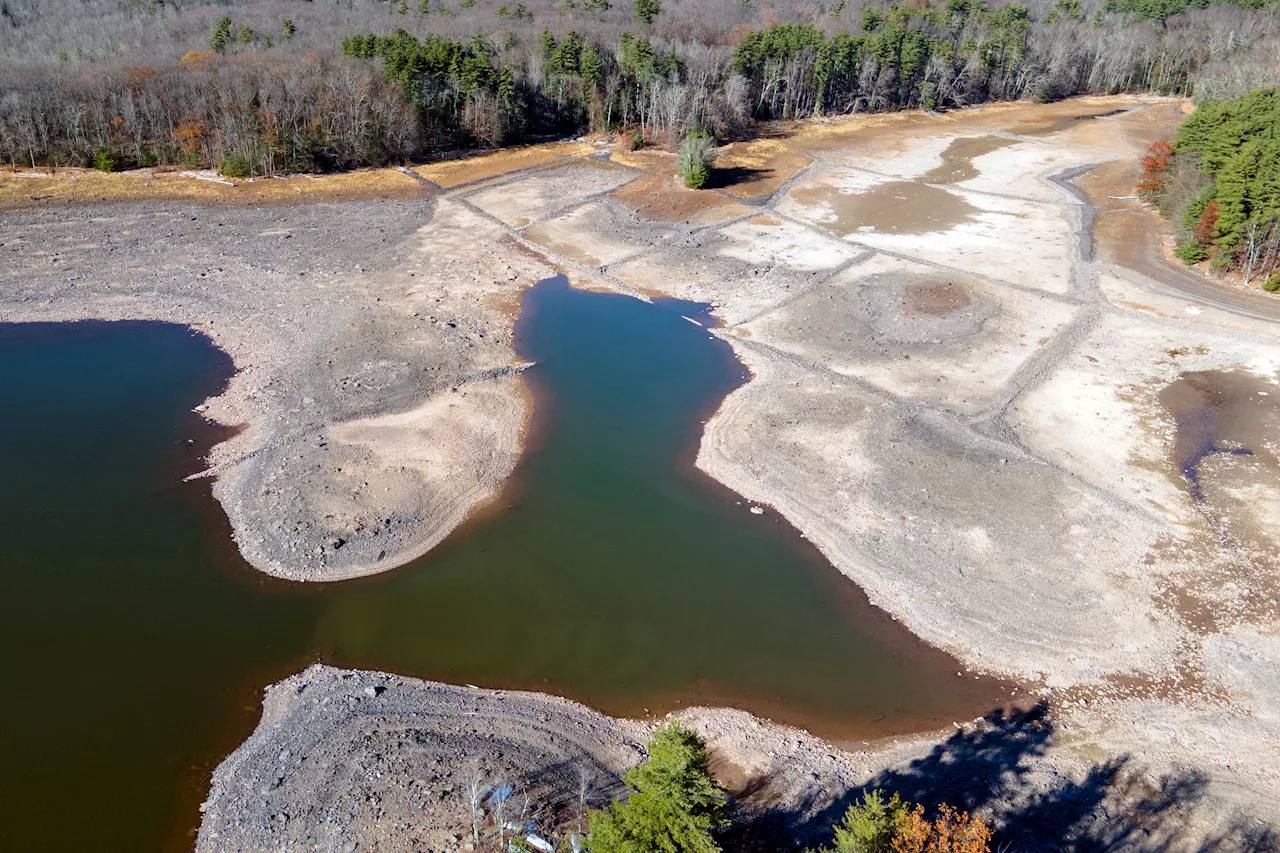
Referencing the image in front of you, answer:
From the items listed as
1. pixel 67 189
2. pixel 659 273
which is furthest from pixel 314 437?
pixel 67 189

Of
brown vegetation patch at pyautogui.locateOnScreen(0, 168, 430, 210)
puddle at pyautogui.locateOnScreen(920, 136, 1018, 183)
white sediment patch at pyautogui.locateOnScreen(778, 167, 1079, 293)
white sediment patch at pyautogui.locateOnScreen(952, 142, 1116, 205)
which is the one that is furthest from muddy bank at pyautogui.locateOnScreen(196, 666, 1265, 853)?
puddle at pyautogui.locateOnScreen(920, 136, 1018, 183)

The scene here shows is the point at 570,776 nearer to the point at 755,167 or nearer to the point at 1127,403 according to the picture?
the point at 1127,403

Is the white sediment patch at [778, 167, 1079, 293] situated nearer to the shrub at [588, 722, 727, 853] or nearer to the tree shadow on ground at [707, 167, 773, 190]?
the tree shadow on ground at [707, 167, 773, 190]

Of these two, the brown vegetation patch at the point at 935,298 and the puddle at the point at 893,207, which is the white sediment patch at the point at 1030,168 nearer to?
the puddle at the point at 893,207

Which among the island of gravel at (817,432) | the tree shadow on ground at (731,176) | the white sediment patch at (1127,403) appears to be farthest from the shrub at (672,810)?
the tree shadow on ground at (731,176)

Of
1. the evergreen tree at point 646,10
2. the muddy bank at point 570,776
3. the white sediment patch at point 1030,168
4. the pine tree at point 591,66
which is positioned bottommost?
the muddy bank at point 570,776

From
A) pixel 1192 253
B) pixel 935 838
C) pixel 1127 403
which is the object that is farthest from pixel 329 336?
pixel 1192 253
